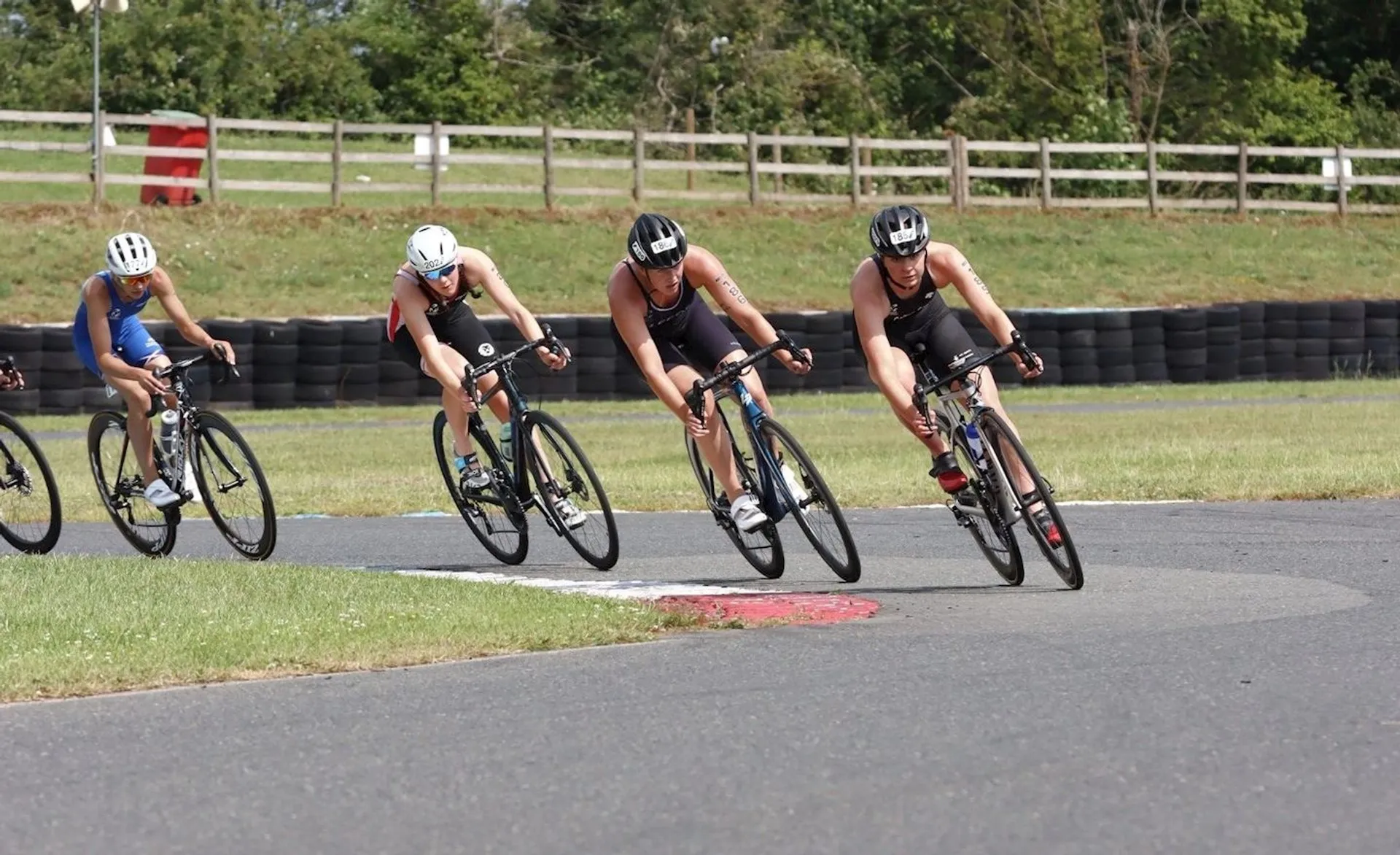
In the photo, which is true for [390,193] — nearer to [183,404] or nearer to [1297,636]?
[183,404]

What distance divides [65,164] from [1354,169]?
26383 mm

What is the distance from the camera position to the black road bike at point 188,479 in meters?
11.2

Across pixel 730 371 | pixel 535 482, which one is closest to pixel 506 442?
pixel 535 482

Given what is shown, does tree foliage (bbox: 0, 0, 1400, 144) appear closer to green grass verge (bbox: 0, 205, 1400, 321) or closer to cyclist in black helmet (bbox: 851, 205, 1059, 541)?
green grass verge (bbox: 0, 205, 1400, 321)

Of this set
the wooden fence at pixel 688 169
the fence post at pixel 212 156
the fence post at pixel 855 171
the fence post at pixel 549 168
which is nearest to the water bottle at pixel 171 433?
the wooden fence at pixel 688 169

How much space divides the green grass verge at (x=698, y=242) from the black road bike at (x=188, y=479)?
780 inches

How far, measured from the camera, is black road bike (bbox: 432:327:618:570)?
10508mm

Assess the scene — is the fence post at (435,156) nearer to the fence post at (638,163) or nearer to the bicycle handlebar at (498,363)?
the fence post at (638,163)

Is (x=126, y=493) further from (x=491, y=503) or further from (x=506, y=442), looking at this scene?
(x=506, y=442)

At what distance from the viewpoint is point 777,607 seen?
8797mm

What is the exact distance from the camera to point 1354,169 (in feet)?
157

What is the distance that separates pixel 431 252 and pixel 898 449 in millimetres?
8854

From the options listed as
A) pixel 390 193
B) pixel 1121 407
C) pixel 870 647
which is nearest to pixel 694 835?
pixel 870 647

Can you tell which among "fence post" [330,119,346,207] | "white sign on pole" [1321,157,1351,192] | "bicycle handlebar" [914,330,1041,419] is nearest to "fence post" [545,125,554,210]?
"fence post" [330,119,346,207]
